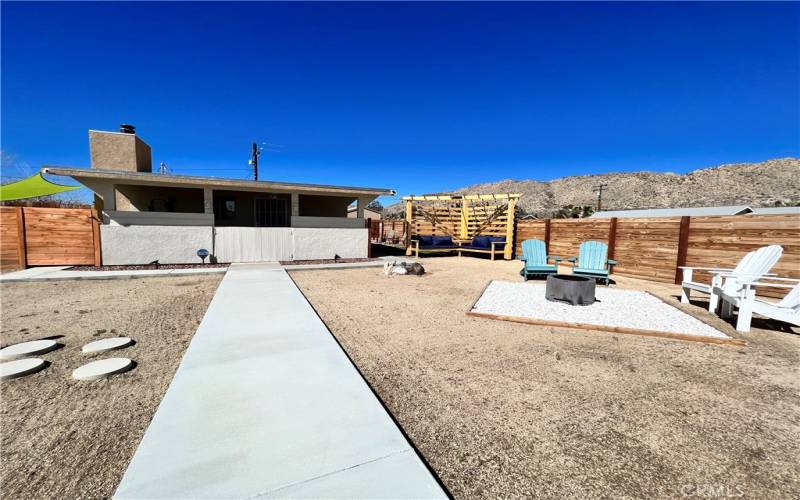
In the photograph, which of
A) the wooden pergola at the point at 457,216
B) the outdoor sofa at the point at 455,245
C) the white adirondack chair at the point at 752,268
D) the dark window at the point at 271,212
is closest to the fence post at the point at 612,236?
the white adirondack chair at the point at 752,268

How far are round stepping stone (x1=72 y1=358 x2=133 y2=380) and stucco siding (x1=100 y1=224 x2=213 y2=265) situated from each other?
857cm

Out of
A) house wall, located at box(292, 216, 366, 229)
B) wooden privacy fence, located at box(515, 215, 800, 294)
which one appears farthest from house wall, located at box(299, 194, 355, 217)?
wooden privacy fence, located at box(515, 215, 800, 294)

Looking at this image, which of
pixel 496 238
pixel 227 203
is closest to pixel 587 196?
pixel 496 238

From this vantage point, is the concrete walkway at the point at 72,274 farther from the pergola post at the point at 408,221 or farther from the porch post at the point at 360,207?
the pergola post at the point at 408,221

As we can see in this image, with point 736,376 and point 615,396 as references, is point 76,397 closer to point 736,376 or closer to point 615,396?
point 615,396

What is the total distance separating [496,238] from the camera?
1508 centimetres

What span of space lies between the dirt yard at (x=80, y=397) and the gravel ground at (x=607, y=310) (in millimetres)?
4609

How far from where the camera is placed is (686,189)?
5900 centimetres

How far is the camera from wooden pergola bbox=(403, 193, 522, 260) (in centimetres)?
1548

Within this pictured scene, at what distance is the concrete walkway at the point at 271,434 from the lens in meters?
1.67

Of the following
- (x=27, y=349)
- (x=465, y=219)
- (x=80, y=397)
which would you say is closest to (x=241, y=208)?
(x=465, y=219)

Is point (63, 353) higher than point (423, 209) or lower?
lower

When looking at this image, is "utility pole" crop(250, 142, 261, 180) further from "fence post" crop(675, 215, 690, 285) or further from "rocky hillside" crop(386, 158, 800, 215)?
"rocky hillside" crop(386, 158, 800, 215)

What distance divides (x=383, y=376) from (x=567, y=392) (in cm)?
167
